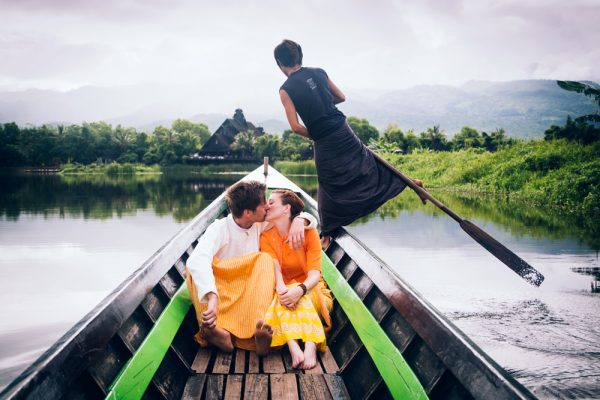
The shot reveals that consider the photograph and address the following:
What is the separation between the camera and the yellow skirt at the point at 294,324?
232cm

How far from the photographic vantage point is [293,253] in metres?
2.74

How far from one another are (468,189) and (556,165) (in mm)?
3257

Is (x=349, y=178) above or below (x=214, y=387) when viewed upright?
above

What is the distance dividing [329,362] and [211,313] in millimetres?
642

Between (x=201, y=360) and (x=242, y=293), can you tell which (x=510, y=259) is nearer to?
(x=242, y=293)

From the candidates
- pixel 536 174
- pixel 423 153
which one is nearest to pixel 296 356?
pixel 536 174

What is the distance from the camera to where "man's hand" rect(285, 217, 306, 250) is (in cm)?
258

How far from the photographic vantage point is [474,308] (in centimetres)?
514

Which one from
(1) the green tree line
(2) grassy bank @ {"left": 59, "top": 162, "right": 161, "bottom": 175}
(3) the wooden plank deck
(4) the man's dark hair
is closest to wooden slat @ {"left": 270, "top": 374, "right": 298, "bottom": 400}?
(3) the wooden plank deck

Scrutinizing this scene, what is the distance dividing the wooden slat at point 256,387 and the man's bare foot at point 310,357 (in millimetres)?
185

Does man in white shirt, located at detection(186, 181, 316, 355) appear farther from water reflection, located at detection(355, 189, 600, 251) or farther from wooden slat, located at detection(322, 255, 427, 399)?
water reflection, located at detection(355, 189, 600, 251)

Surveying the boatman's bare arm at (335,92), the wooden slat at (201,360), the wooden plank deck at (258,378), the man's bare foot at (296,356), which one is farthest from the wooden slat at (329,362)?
the boatman's bare arm at (335,92)

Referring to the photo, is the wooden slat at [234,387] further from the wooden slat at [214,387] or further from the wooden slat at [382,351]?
the wooden slat at [382,351]

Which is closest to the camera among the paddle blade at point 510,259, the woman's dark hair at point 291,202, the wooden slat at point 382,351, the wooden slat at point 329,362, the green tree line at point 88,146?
the wooden slat at point 382,351
